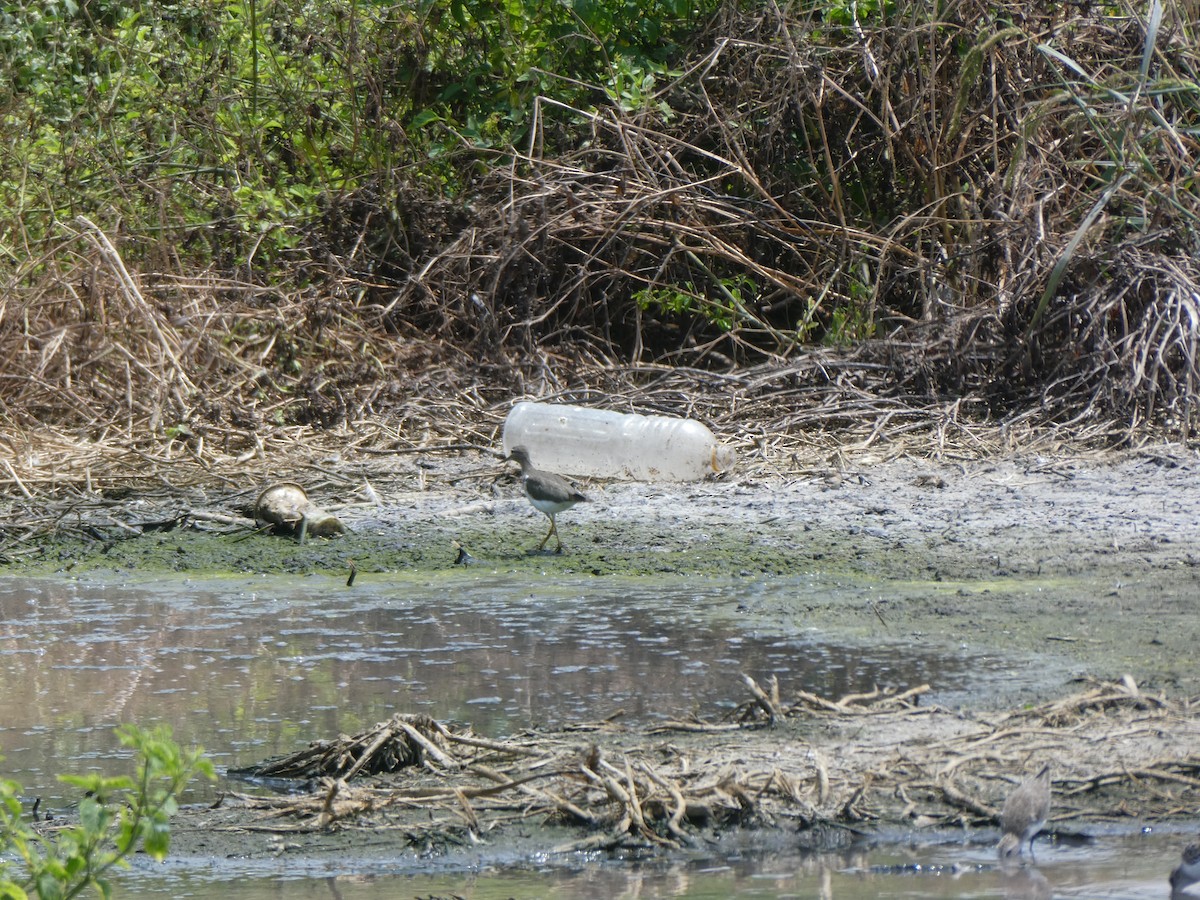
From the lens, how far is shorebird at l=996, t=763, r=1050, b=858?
3.07 metres

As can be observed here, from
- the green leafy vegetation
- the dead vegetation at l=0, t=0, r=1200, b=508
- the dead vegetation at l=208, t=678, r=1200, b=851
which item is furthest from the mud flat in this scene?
the green leafy vegetation

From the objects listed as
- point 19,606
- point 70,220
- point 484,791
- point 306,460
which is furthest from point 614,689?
point 70,220

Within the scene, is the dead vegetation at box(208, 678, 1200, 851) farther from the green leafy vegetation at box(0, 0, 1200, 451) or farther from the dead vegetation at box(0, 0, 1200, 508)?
the green leafy vegetation at box(0, 0, 1200, 451)

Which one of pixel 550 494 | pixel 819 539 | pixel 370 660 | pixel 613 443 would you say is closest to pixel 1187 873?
pixel 370 660

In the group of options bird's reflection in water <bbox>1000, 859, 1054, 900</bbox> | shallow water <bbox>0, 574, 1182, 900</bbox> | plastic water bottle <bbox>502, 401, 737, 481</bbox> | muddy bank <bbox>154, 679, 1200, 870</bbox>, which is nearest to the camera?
bird's reflection in water <bbox>1000, 859, 1054, 900</bbox>

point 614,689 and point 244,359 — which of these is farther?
point 244,359

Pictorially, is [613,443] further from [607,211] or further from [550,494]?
[607,211]

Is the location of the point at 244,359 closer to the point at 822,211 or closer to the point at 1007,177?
the point at 822,211

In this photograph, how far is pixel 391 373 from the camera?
9.16 metres

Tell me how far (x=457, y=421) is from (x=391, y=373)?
2.61 feet

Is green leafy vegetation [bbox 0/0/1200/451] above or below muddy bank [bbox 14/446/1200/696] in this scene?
above

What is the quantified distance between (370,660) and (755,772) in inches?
67.5

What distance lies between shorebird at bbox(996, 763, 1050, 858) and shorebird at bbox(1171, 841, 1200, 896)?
351 mm

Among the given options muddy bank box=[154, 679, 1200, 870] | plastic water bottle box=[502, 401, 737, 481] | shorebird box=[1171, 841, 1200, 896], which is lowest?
plastic water bottle box=[502, 401, 737, 481]
